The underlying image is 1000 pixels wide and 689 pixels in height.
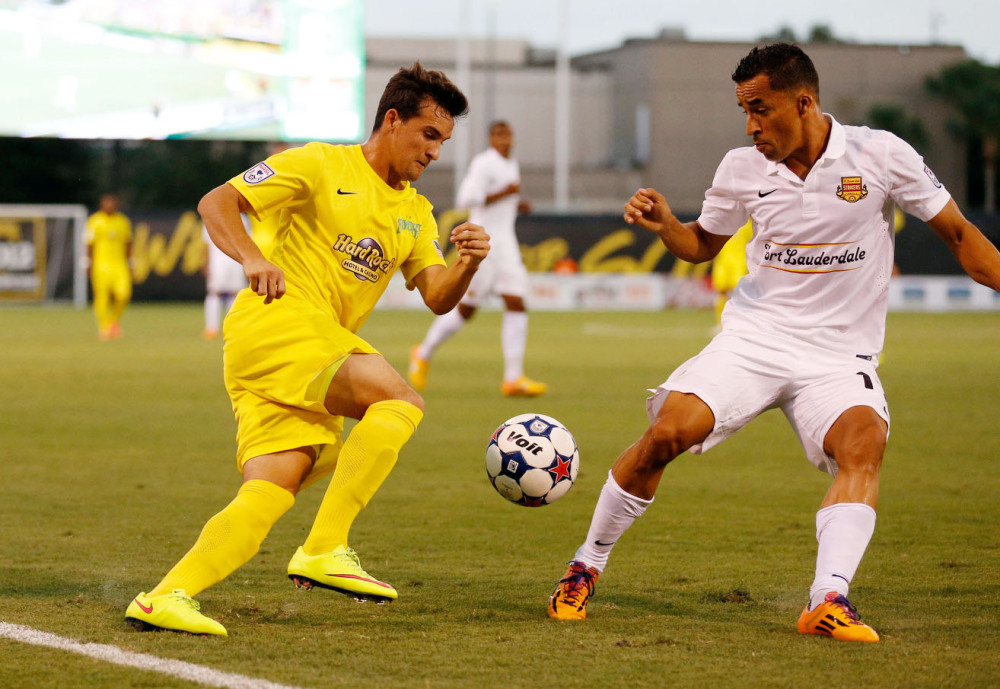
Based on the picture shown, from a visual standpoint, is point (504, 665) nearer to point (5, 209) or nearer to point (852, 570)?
point (852, 570)

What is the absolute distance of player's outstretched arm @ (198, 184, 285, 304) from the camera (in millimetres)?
4352

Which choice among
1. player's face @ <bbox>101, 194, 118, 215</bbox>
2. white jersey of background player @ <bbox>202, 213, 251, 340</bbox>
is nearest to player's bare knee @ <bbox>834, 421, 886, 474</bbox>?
white jersey of background player @ <bbox>202, 213, 251, 340</bbox>

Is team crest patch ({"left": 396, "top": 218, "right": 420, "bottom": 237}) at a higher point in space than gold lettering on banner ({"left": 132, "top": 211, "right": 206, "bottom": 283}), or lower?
higher

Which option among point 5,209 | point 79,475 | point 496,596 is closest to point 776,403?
point 496,596

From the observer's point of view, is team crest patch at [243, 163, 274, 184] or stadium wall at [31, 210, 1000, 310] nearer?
team crest patch at [243, 163, 274, 184]

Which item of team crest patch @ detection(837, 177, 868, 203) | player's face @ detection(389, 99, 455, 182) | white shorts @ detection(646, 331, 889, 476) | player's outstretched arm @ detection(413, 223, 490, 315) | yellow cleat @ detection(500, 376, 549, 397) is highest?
player's face @ detection(389, 99, 455, 182)

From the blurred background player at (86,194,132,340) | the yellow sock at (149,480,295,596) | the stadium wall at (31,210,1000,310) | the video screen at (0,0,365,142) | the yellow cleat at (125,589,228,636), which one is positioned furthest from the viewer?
the stadium wall at (31,210,1000,310)

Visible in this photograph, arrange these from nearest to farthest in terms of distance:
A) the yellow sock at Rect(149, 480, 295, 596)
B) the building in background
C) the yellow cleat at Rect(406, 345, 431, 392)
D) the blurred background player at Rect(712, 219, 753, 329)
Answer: the yellow sock at Rect(149, 480, 295, 596) < the yellow cleat at Rect(406, 345, 431, 392) < the blurred background player at Rect(712, 219, 753, 329) < the building in background

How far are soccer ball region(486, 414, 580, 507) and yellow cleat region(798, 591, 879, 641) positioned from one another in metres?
1.14

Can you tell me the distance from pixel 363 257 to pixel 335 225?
0.50 ft

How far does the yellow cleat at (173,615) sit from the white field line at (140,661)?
178 mm

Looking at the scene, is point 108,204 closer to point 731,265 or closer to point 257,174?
point 731,265

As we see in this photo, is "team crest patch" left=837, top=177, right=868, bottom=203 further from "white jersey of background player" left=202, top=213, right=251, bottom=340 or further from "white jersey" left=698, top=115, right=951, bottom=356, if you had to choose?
"white jersey of background player" left=202, top=213, right=251, bottom=340

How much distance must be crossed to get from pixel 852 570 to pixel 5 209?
28047 millimetres
